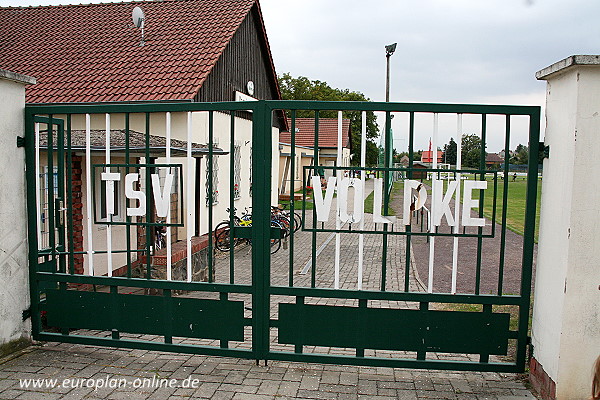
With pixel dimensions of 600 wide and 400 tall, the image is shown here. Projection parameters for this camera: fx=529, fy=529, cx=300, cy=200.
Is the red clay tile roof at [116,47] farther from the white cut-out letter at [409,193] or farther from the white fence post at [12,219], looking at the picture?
the white cut-out letter at [409,193]

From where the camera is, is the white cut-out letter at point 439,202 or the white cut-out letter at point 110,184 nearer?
the white cut-out letter at point 439,202

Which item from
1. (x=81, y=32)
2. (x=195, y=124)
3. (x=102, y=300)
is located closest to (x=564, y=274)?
(x=102, y=300)

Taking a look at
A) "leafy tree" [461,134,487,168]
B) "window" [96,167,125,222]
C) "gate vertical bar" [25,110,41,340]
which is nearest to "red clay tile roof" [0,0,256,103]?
"window" [96,167,125,222]

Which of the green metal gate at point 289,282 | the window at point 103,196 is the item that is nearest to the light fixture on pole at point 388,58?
the window at point 103,196

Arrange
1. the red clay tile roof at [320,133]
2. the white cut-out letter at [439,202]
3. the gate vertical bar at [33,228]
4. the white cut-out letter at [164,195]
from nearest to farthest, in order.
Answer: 1. the white cut-out letter at [439,202]
2. the white cut-out letter at [164,195]
3. the gate vertical bar at [33,228]
4. the red clay tile roof at [320,133]

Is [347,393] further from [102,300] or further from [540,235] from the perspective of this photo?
[102,300]

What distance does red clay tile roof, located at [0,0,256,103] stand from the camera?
1183 centimetres

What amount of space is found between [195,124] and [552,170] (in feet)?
31.0

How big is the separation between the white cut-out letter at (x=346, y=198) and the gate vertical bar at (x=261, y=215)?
60cm

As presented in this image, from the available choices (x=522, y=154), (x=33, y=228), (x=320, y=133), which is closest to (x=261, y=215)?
(x=33, y=228)

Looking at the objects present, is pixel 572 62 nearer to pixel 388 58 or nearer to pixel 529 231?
pixel 529 231

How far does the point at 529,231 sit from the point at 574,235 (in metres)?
0.57

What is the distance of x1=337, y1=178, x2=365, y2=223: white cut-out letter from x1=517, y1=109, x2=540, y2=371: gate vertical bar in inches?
→ 51.9

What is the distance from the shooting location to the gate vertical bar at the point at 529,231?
4145 mm
